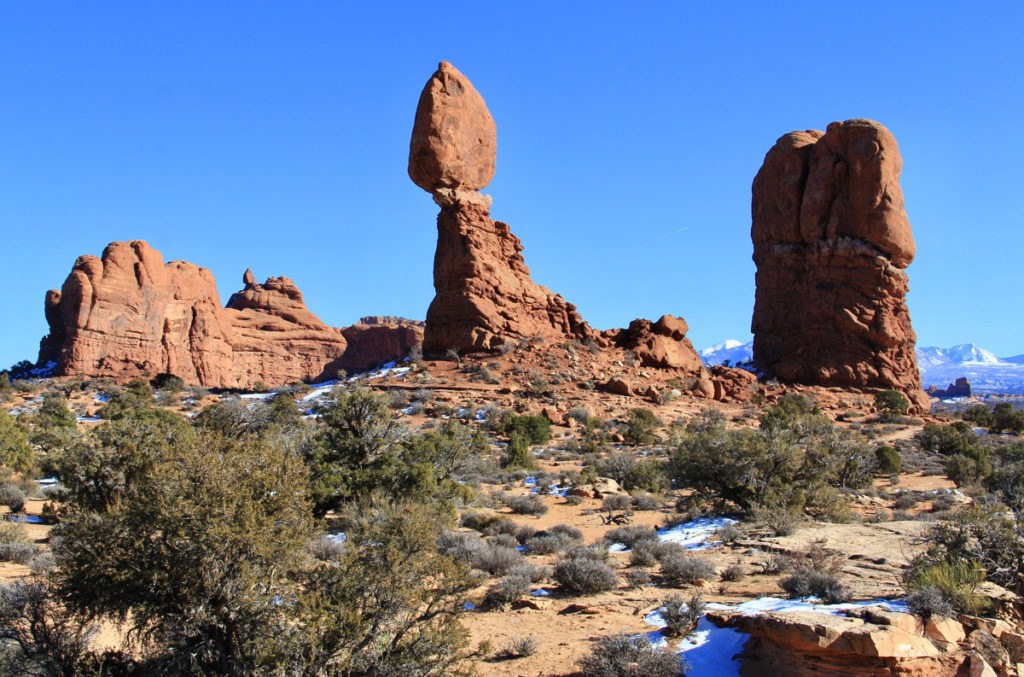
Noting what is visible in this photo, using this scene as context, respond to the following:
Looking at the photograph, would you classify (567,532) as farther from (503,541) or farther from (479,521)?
(479,521)

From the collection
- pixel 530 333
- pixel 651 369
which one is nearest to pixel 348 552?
pixel 530 333

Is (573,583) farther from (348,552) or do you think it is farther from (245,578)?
(245,578)

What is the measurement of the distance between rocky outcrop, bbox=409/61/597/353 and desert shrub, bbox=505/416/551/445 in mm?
8278

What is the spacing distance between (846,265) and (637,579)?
36.4 meters

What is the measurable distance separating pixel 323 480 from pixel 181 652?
28.6 feet

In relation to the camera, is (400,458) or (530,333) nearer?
(400,458)

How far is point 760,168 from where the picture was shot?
154 feet

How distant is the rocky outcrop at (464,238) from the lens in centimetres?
3556

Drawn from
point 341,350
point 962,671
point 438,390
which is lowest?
point 962,671

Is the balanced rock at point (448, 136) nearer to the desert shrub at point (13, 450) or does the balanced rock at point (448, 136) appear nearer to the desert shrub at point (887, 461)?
the desert shrub at point (13, 450)

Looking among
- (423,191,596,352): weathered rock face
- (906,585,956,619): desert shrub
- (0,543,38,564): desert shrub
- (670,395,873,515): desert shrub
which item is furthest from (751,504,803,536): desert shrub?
(423,191,596,352): weathered rock face

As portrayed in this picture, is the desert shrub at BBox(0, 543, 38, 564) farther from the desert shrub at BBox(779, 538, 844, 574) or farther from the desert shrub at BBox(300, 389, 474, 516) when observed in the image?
the desert shrub at BBox(779, 538, 844, 574)

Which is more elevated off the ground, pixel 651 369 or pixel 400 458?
pixel 651 369

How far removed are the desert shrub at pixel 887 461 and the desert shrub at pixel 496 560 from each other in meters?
15.3
